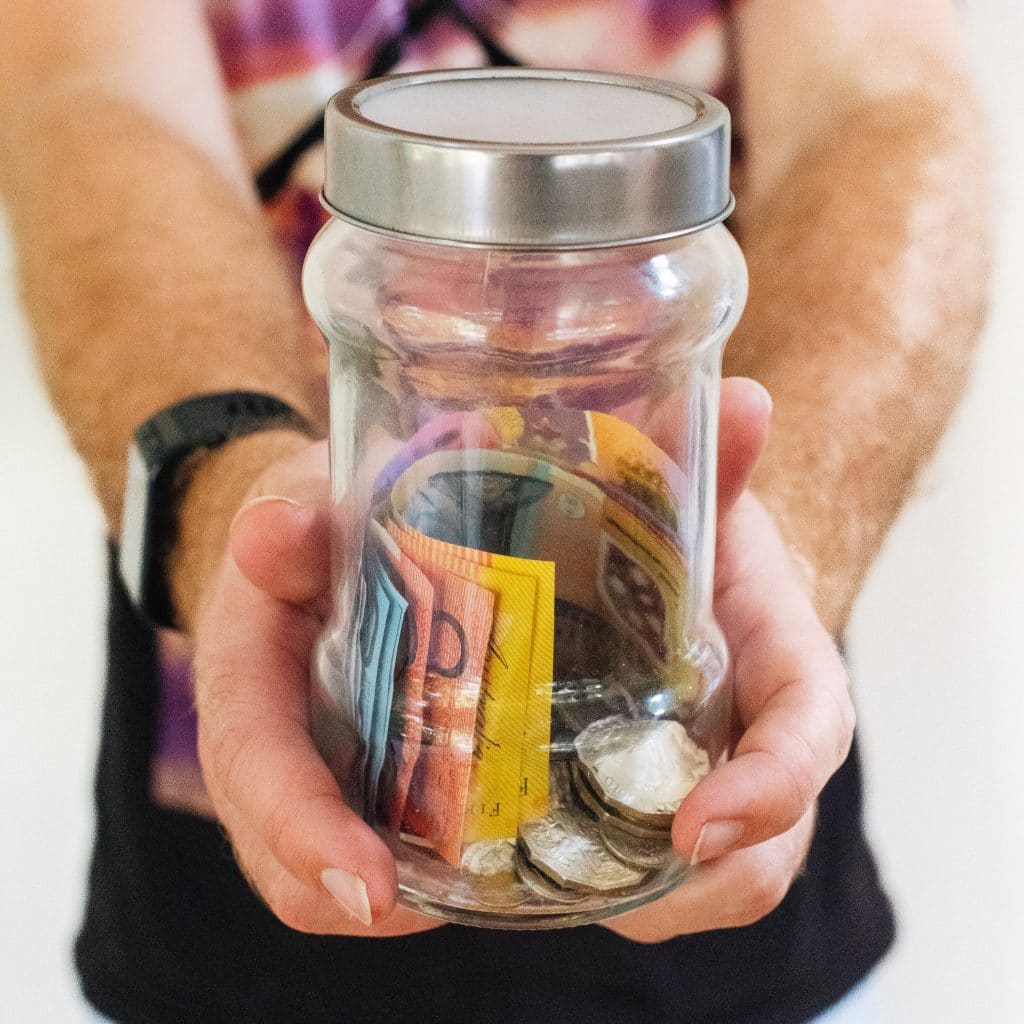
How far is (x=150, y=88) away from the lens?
0.89 m

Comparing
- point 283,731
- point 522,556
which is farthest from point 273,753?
point 522,556

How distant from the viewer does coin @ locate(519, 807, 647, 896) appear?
1.20ft

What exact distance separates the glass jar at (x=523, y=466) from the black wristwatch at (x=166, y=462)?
286 millimetres

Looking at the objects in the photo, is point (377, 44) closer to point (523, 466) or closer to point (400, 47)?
point (400, 47)

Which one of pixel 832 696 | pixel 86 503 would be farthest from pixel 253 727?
pixel 86 503

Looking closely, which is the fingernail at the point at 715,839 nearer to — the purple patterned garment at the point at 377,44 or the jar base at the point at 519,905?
the jar base at the point at 519,905

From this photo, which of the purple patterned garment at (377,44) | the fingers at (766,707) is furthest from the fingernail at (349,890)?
the purple patterned garment at (377,44)

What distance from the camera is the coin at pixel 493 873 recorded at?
0.37 meters

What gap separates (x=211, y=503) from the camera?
2.19 feet

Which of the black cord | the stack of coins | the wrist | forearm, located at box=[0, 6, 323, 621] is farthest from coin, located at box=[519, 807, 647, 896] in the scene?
the black cord

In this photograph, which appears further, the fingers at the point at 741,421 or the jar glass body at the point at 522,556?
the fingers at the point at 741,421

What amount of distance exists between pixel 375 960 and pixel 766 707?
Result: 0.38 m

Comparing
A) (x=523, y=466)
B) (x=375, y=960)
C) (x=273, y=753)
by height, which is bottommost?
(x=375, y=960)

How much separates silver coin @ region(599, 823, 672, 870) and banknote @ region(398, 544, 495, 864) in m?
0.05
